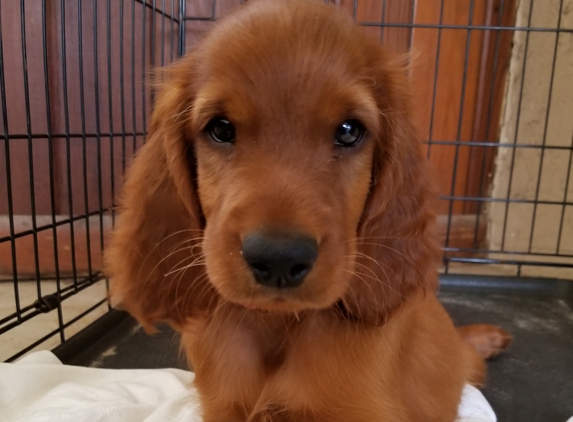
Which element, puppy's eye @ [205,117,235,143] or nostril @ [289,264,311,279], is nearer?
nostril @ [289,264,311,279]

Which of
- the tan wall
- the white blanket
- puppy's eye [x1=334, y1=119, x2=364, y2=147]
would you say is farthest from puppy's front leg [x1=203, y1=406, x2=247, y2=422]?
the tan wall

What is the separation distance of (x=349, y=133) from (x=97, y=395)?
103cm

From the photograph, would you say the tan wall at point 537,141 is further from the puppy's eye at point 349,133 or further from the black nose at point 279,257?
the black nose at point 279,257

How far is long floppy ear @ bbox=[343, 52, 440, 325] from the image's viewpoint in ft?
3.35

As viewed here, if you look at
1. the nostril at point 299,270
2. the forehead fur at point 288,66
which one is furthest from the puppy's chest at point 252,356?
the forehead fur at point 288,66

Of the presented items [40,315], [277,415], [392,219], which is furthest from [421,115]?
[40,315]

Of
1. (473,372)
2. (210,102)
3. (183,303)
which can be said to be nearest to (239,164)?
(210,102)

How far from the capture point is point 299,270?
76 centimetres

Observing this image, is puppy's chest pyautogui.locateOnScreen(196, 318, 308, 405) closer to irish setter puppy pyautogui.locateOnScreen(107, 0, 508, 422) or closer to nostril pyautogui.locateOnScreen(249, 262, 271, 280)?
irish setter puppy pyautogui.locateOnScreen(107, 0, 508, 422)

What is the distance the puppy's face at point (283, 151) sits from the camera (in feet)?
2.54

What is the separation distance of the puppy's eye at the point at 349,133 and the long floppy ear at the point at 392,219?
0.06m

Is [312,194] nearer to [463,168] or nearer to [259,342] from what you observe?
[259,342]

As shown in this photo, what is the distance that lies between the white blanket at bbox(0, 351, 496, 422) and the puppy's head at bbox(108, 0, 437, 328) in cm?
41

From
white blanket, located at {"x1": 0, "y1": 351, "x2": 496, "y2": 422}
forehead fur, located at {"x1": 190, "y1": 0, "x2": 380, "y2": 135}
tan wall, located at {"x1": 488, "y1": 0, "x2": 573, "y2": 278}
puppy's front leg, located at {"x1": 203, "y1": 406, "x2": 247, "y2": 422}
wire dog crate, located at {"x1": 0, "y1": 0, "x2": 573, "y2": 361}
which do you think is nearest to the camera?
forehead fur, located at {"x1": 190, "y1": 0, "x2": 380, "y2": 135}
